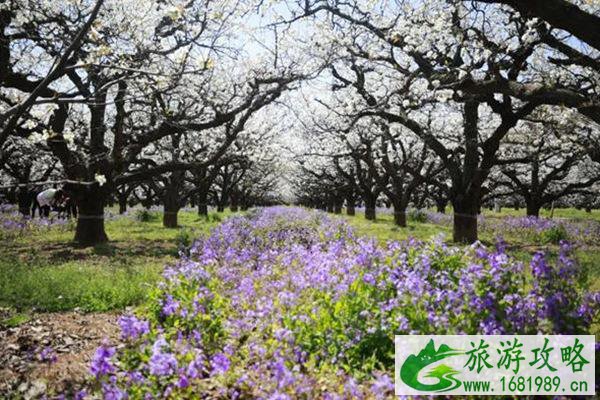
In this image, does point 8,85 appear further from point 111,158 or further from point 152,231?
point 152,231

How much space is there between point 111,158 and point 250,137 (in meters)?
15.4

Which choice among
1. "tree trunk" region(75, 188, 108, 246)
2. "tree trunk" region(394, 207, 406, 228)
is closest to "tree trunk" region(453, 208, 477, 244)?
"tree trunk" region(394, 207, 406, 228)

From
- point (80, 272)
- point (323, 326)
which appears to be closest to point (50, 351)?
point (323, 326)

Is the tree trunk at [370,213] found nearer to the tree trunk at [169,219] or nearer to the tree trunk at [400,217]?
the tree trunk at [400,217]

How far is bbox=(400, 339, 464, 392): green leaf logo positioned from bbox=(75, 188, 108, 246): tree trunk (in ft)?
44.7

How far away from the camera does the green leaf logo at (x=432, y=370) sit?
4227mm

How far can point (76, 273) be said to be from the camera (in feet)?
31.4

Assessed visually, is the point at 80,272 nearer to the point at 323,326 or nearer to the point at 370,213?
the point at 323,326

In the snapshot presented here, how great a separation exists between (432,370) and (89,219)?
1405cm

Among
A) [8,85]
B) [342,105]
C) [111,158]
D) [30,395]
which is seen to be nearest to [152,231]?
[111,158]

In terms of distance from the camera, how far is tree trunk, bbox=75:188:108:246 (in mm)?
15539

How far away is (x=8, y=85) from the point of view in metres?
13.0

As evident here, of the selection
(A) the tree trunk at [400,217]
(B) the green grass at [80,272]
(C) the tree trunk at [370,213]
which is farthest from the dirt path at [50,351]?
(C) the tree trunk at [370,213]

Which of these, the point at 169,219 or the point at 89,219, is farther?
the point at 169,219
